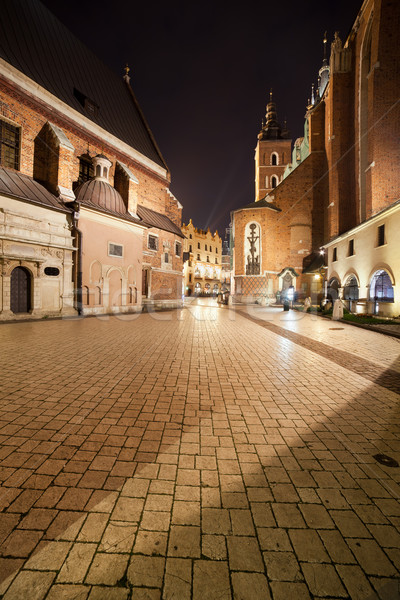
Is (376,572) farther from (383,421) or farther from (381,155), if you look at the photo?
(381,155)

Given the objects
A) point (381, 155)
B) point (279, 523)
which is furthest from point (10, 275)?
point (381, 155)

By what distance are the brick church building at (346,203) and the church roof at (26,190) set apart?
1810 cm

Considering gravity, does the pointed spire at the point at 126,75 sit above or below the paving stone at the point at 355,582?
above

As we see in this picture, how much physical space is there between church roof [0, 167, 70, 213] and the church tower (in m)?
44.3

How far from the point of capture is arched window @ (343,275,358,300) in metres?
18.2

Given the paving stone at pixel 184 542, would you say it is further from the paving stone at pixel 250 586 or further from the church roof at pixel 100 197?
the church roof at pixel 100 197

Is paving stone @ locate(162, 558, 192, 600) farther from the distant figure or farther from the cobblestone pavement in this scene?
the distant figure

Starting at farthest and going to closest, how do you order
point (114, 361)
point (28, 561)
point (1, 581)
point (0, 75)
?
point (0, 75) → point (114, 361) → point (28, 561) → point (1, 581)

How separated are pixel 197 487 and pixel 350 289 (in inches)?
789

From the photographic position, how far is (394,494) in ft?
7.13

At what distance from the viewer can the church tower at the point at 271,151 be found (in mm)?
49000

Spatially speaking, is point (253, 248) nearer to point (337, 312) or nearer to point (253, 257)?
point (253, 257)

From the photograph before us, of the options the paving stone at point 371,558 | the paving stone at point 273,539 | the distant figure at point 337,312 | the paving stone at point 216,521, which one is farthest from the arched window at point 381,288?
the paving stone at point 216,521

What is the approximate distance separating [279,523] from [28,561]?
1628 millimetres
